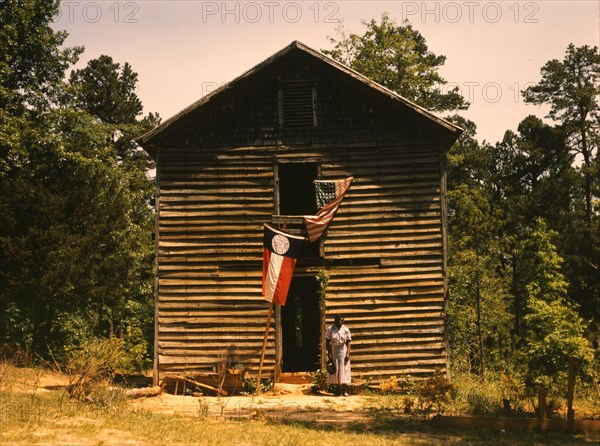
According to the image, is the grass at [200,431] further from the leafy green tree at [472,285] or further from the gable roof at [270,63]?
the leafy green tree at [472,285]

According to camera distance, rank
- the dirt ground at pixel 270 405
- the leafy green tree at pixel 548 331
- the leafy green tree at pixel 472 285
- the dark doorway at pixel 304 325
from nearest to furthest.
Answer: the dirt ground at pixel 270 405, the leafy green tree at pixel 548 331, the dark doorway at pixel 304 325, the leafy green tree at pixel 472 285

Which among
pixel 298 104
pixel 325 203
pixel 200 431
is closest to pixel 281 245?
pixel 325 203

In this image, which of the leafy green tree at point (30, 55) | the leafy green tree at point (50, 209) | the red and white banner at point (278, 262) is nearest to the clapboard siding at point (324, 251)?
the red and white banner at point (278, 262)

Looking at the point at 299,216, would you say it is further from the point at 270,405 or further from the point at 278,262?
the point at 270,405

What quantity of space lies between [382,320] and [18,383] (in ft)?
32.1

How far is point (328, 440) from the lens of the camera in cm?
1044

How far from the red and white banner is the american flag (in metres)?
0.68

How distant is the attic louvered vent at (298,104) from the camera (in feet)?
59.3

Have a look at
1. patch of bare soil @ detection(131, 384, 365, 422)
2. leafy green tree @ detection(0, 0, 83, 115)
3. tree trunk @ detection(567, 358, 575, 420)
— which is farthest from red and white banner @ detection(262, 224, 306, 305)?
leafy green tree @ detection(0, 0, 83, 115)

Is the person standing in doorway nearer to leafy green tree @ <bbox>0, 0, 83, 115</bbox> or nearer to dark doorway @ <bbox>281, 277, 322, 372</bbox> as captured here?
dark doorway @ <bbox>281, 277, 322, 372</bbox>

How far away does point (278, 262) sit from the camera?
53.6 ft

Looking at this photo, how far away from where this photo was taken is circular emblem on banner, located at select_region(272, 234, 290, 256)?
16406 mm

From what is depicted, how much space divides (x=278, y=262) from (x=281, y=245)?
431 mm

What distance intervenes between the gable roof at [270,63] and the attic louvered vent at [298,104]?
0.84 meters
